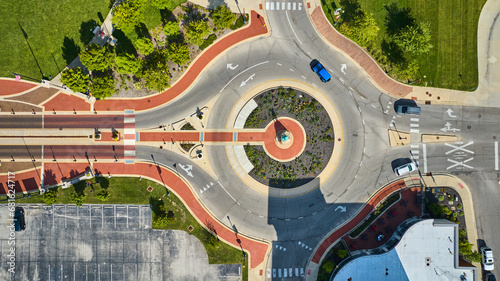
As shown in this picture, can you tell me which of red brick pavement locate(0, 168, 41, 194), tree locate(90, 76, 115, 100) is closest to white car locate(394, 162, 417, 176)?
tree locate(90, 76, 115, 100)

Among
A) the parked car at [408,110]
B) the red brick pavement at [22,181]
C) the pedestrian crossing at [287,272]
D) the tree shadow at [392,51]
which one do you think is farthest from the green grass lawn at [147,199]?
the tree shadow at [392,51]

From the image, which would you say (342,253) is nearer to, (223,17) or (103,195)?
(103,195)

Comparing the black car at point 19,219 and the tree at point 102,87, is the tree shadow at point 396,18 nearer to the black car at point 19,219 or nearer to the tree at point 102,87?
the tree at point 102,87

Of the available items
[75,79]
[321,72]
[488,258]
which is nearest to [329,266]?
[488,258]

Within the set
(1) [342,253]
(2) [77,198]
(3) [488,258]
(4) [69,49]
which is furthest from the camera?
(4) [69,49]

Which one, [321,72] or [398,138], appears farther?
[398,138]

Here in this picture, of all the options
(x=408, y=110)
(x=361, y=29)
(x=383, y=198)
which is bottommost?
(x=383, y=198)
